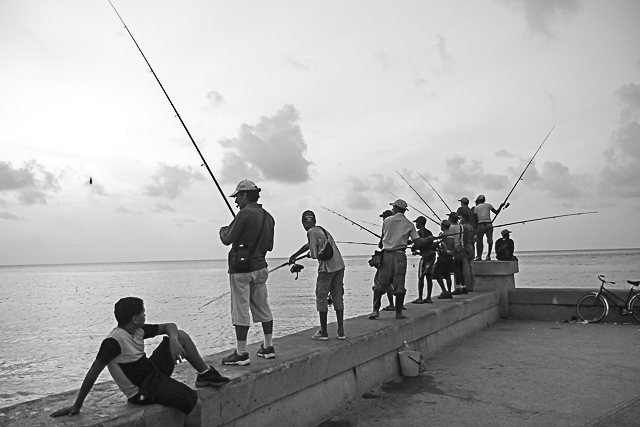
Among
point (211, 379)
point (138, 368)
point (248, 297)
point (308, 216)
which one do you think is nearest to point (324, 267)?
point (308, 216)

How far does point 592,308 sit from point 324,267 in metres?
5.89

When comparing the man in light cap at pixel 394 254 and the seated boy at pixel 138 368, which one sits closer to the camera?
the seated boy at pixel 138 368

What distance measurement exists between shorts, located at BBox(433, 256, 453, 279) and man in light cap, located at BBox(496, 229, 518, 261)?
230 centimetres

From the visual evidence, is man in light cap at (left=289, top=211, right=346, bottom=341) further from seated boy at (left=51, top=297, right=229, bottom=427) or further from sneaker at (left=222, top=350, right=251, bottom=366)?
seated boy at (left=51, top=297, right=229, bottom=427)

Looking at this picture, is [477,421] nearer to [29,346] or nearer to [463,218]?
[463,218]

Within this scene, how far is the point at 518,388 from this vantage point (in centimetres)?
514

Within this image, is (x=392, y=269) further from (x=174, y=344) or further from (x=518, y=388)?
(x=174, y=344)

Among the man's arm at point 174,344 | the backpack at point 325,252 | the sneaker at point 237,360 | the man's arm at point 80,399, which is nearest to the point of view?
the man's arm at point 80,399

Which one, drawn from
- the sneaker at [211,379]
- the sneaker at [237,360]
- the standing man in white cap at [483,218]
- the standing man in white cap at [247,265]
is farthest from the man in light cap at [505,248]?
the sneaker at [211,379]

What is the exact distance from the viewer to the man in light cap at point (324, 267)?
5.25 meters

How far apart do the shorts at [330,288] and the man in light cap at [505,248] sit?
6366mm

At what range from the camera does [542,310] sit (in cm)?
930

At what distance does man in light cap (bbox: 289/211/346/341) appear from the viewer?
5.25m

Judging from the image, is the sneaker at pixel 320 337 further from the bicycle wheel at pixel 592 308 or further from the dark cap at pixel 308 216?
the bicycle wheel at pixel 592 308
